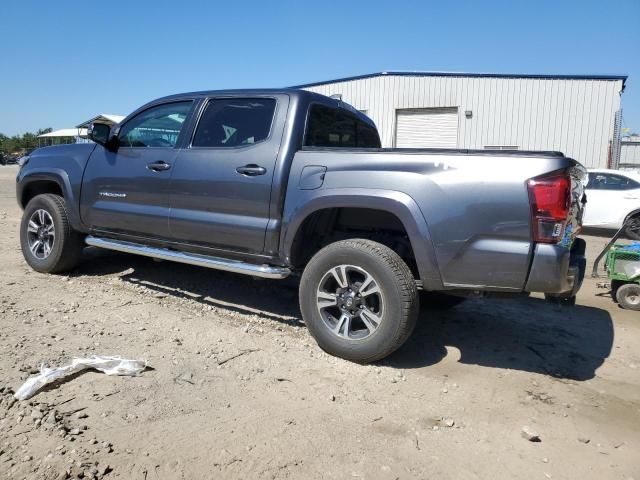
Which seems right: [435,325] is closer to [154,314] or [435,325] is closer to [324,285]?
[324,285]

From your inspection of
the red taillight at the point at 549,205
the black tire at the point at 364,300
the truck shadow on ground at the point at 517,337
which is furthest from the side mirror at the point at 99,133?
the red taillight at the point at 549,205

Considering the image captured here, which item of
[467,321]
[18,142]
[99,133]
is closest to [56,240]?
[99,133]

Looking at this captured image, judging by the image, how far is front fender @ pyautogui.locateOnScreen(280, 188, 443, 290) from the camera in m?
3.36

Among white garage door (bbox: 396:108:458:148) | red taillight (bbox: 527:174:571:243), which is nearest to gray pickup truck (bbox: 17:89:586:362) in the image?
red taillight (bbox: 527:174:571:243)

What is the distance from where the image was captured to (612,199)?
11453 mm

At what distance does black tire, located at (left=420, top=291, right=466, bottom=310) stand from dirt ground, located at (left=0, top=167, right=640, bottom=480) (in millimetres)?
86

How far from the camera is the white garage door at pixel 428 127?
20109 millimetres

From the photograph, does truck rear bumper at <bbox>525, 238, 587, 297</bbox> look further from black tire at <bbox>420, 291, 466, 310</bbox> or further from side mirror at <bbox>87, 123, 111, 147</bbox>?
side mirror at <bbox>87, 123, 111, 147</bbox>

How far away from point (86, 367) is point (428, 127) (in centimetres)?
1902

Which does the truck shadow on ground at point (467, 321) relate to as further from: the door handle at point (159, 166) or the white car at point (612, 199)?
the white car at point (612, 199)

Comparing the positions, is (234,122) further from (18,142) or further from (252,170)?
(18,142)

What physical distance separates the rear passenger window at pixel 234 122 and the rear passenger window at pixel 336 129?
0.35m

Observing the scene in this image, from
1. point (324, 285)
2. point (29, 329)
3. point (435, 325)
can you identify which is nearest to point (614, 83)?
point (435, 325)

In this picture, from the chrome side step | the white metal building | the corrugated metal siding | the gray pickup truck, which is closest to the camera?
the gray pickup truck
